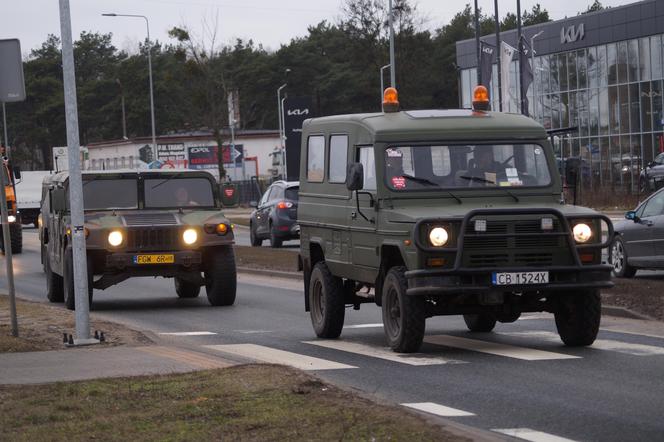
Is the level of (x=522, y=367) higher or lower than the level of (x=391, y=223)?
lower

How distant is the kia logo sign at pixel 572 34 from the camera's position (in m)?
72.1

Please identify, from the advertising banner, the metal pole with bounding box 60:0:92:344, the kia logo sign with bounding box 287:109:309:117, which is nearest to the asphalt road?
the metal pole with bounding box 60:0:92:344

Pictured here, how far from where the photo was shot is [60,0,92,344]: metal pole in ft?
46.3

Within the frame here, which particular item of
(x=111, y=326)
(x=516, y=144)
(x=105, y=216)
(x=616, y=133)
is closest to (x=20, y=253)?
(x=105, y=216)

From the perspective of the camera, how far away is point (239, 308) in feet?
67.0

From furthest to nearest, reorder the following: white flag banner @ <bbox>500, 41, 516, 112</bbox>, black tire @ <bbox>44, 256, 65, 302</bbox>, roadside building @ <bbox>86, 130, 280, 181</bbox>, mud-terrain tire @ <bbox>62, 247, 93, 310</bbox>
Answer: roadside building @ <bbox>86, 130, 280, 181</bbox>, white flag banner @ <bbox>500, 41, 516, 112</bbox>, black tire @ <bbox>44, 256, 65, 302</bbox>, mud-terrain tire @ <bbox>62, 247, 93, 310</bbox>

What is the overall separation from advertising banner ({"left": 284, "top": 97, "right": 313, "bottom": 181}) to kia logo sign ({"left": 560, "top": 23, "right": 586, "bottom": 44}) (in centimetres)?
2391

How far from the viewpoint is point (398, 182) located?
14.0 m

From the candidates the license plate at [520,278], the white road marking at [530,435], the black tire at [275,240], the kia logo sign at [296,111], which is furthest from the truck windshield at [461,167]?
the kia logo sign at [296,111]

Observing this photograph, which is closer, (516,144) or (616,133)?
(516,144)

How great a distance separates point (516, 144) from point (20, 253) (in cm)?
2817

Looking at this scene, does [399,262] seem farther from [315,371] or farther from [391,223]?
[315,371]

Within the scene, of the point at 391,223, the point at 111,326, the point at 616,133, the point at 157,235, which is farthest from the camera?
the point at 616,133

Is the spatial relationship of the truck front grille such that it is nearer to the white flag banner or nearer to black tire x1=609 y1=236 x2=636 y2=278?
black tire x1=609 y1=236 x2=636 y2=278
